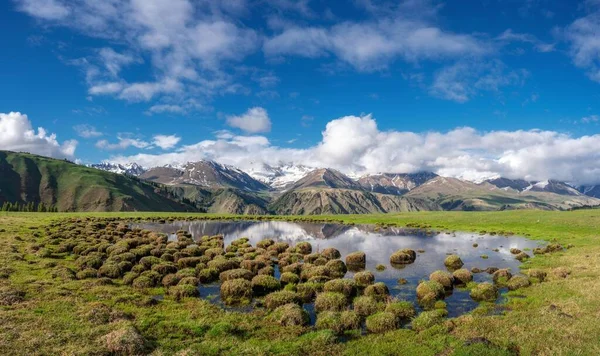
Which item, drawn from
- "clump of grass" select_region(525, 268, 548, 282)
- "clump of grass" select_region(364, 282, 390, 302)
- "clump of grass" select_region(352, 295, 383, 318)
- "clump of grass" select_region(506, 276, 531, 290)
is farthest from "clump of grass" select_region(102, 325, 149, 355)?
"clump of grass" select_region(525, 268, 548, 282)

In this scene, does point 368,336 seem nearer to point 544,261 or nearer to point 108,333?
point 108,333

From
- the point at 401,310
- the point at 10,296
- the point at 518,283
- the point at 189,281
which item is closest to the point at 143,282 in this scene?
the point at 189,281

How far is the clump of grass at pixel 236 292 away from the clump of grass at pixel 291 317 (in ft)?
21.4

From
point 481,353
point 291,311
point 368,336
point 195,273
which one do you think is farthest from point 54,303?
point 481,353

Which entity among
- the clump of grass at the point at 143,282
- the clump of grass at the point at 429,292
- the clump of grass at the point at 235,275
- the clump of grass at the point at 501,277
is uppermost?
the clump of grass at the point at 501,277

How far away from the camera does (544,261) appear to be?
52062mm

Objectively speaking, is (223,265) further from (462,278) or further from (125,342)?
(462,278)

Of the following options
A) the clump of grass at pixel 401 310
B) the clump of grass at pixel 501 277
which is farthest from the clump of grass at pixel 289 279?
the clump of grass at pixel 501 277

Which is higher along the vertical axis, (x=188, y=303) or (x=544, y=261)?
(x=544, y=261)

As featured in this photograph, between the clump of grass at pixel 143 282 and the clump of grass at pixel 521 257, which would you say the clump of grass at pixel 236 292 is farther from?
the clump of grass at pixel 521 257

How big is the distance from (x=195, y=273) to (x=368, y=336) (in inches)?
1011

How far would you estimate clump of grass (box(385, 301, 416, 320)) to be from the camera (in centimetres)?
2827

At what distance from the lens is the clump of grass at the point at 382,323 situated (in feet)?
83.0

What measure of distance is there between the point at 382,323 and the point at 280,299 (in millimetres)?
9918
